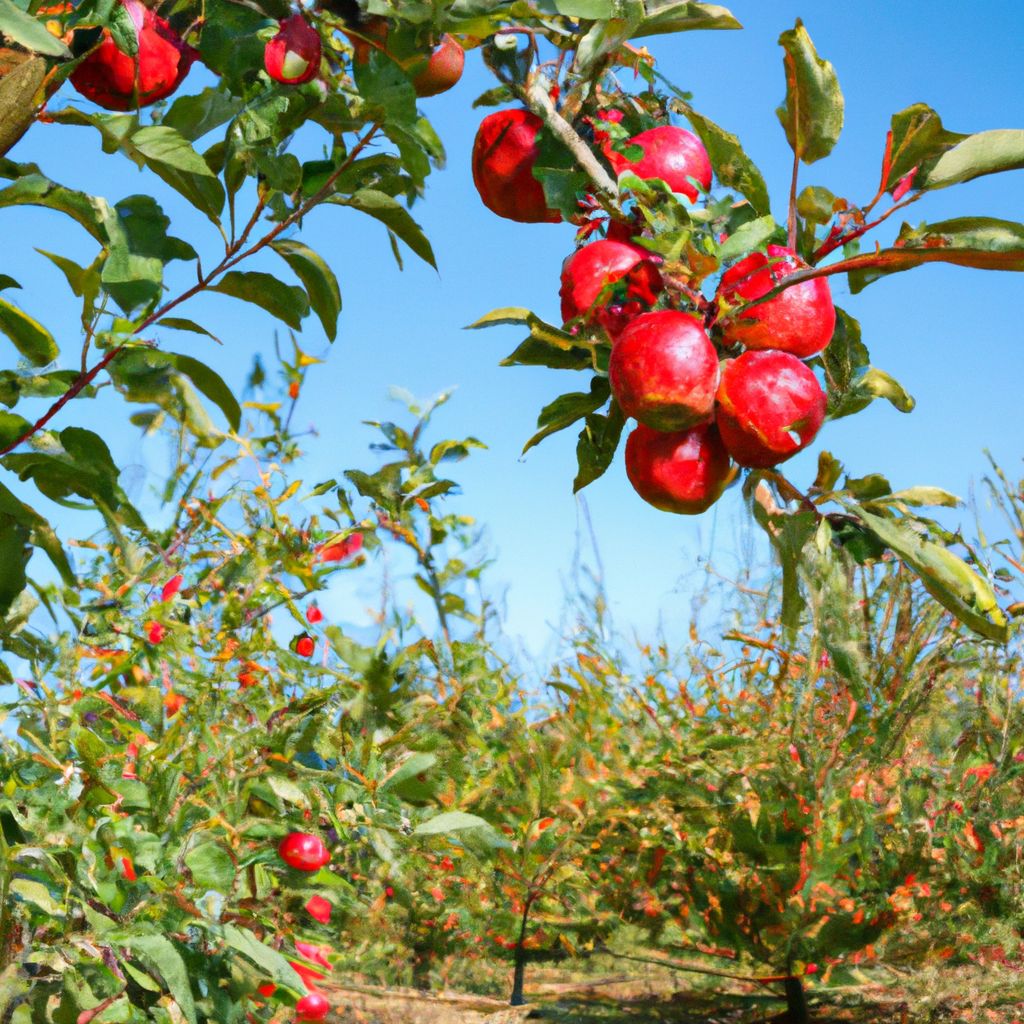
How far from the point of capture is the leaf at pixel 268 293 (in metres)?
0.82

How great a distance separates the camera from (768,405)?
1.99ft

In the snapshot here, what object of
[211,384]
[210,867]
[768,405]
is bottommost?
[210,867]

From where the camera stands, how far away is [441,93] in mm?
793

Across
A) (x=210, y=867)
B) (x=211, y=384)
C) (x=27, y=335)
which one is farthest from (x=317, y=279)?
(x=210, y=867)

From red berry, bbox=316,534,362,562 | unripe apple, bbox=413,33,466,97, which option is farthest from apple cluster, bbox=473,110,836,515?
red berry, bbox=316,534,362,562

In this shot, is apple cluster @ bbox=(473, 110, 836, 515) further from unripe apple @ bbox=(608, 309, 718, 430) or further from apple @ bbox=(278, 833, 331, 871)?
apple @ bbox=(278, 833, 331, 871)

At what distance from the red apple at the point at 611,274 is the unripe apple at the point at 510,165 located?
10cm

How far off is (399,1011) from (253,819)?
129 centimetres

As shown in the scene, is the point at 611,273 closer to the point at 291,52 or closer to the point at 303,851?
the point at 291,52

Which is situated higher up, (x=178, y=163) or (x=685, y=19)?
(x=685, y=19)

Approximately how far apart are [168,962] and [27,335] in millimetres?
577

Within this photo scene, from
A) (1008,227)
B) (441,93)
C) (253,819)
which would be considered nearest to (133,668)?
(253,819)

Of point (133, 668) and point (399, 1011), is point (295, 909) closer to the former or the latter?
point (133, 668)

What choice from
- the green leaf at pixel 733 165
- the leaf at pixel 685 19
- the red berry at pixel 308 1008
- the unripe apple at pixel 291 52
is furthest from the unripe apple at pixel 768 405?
the red berry at pixel 308 1008
